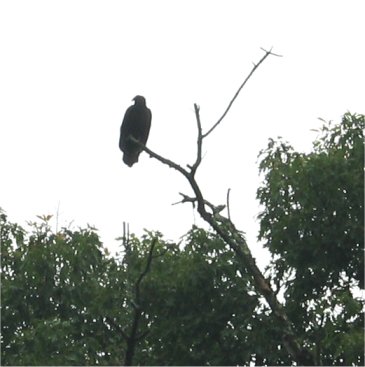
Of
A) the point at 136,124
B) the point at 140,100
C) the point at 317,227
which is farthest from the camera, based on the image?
the point at 140,100

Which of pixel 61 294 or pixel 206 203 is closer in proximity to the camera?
pixel 206 203

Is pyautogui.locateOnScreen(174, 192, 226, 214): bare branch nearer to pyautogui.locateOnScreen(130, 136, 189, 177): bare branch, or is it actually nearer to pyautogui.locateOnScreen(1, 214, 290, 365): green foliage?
pyautogui.locateOnScreen(130, 136, 189, 177): bare branch

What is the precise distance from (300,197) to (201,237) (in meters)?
0.90

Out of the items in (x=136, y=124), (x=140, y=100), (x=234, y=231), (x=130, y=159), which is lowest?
(x=234, y=231)

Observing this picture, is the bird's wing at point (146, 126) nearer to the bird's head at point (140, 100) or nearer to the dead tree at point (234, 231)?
the bird's head at point (140, 100)

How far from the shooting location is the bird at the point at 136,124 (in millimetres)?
10133

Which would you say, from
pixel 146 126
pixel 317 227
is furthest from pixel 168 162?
pixel 146 126

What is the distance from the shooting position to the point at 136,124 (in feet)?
34.5

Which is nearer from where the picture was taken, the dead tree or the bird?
the dead tree

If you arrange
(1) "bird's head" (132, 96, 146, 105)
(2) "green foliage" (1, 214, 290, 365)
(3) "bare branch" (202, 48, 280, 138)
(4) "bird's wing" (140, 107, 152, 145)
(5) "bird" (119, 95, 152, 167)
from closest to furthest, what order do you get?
(3) "bare branch" (202, 48, 280, 138), (2) "green foliage" (1, 214, 290, 365), (5) "bird" (119, 95, 152, 167), (4) "bird's wing" (140, 107, 152, 145), (1) "bird's head" (132, 96, 146, 105)

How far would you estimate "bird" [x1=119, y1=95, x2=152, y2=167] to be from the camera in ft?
33.2

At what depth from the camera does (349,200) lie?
28.6 feet

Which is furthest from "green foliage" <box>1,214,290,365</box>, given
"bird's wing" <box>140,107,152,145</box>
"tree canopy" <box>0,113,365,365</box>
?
"bird's wing" <box>140,107,152,145</box>

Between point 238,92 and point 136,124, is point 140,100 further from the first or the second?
point 238,92
